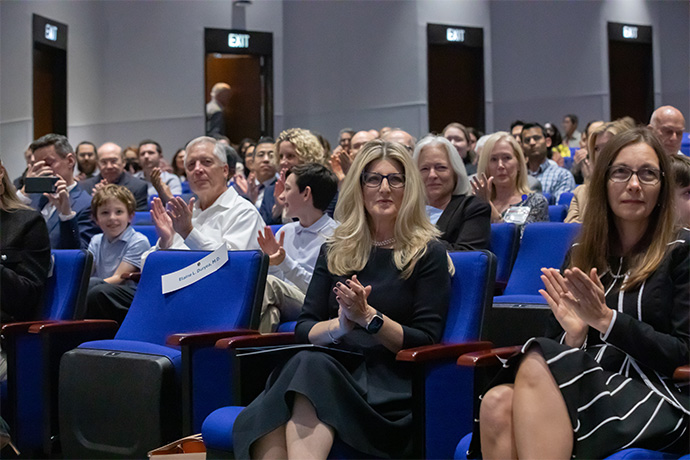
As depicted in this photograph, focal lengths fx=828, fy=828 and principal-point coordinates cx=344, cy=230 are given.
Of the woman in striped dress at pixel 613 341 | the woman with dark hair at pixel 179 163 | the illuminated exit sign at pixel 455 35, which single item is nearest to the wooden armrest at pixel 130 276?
the woman in striped dress at pixel 613 341

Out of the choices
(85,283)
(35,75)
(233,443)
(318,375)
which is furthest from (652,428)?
(35,75)

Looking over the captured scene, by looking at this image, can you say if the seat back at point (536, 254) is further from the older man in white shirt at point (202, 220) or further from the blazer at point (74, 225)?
the blazer at point (74, 225)

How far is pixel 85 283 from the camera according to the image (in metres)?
3.46

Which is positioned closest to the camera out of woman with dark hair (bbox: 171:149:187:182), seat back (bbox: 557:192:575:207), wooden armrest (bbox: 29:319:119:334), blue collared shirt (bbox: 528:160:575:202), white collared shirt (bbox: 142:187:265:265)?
wooden armrest (bbox: 29:319:119:334)

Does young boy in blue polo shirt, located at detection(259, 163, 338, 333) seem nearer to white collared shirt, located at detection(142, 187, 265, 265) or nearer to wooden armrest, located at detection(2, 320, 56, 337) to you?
white collared shirt, located at detection(142, 187, 265, 265)

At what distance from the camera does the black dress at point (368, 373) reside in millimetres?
2301

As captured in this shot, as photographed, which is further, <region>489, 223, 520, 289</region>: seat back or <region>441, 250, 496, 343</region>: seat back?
<region>489, 223, 520, 289</region>: seat back

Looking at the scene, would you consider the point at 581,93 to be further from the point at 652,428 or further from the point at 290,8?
the point at 652,428

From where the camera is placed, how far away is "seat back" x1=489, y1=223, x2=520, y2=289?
12.4ft

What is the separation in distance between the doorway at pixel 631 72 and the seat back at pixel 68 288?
9609mm

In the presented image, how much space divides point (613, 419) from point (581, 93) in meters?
9.81

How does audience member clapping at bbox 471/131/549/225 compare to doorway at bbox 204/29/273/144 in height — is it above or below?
below

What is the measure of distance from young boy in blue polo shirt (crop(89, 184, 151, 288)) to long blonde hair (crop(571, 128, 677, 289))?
8.65 feet

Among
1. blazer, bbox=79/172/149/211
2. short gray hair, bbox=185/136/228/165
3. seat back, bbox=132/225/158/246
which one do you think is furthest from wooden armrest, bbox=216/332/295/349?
blazer, bbox=79/172/149/211
